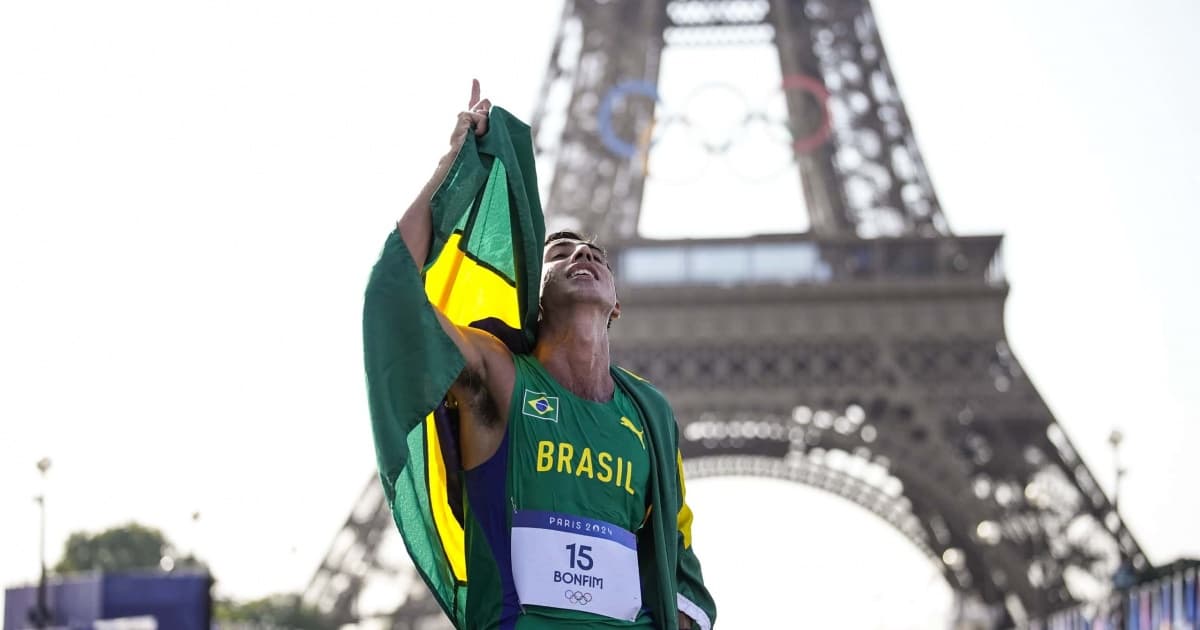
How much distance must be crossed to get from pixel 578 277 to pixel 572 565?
2.53ft

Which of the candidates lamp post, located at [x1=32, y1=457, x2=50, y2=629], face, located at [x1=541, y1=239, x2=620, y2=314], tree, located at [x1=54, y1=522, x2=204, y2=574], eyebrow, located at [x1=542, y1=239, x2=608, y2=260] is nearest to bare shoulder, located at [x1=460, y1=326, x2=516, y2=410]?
face, located at [x1=541, y1=239, x2=620, y2=314]

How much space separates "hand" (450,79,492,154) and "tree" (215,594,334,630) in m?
38.6

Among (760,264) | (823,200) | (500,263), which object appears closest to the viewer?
(500,263)

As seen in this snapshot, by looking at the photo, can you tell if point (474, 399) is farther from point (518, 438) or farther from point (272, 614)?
point (272, 614)

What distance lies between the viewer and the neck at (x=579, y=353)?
5141 millimetres

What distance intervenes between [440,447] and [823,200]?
41461mm

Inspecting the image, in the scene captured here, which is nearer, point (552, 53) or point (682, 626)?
point (682, 626)

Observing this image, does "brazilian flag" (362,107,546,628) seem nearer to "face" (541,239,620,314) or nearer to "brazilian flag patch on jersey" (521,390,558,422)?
"face" (541,239,620,314)

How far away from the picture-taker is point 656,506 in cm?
511

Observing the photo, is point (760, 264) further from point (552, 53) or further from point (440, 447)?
point (440, 447)

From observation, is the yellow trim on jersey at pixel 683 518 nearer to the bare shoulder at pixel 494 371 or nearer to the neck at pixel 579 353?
the neck at pixel 579 353

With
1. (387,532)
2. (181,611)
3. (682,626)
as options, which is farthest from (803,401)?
(682,626)

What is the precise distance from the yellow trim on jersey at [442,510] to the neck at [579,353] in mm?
349

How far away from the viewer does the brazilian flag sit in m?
4.73
